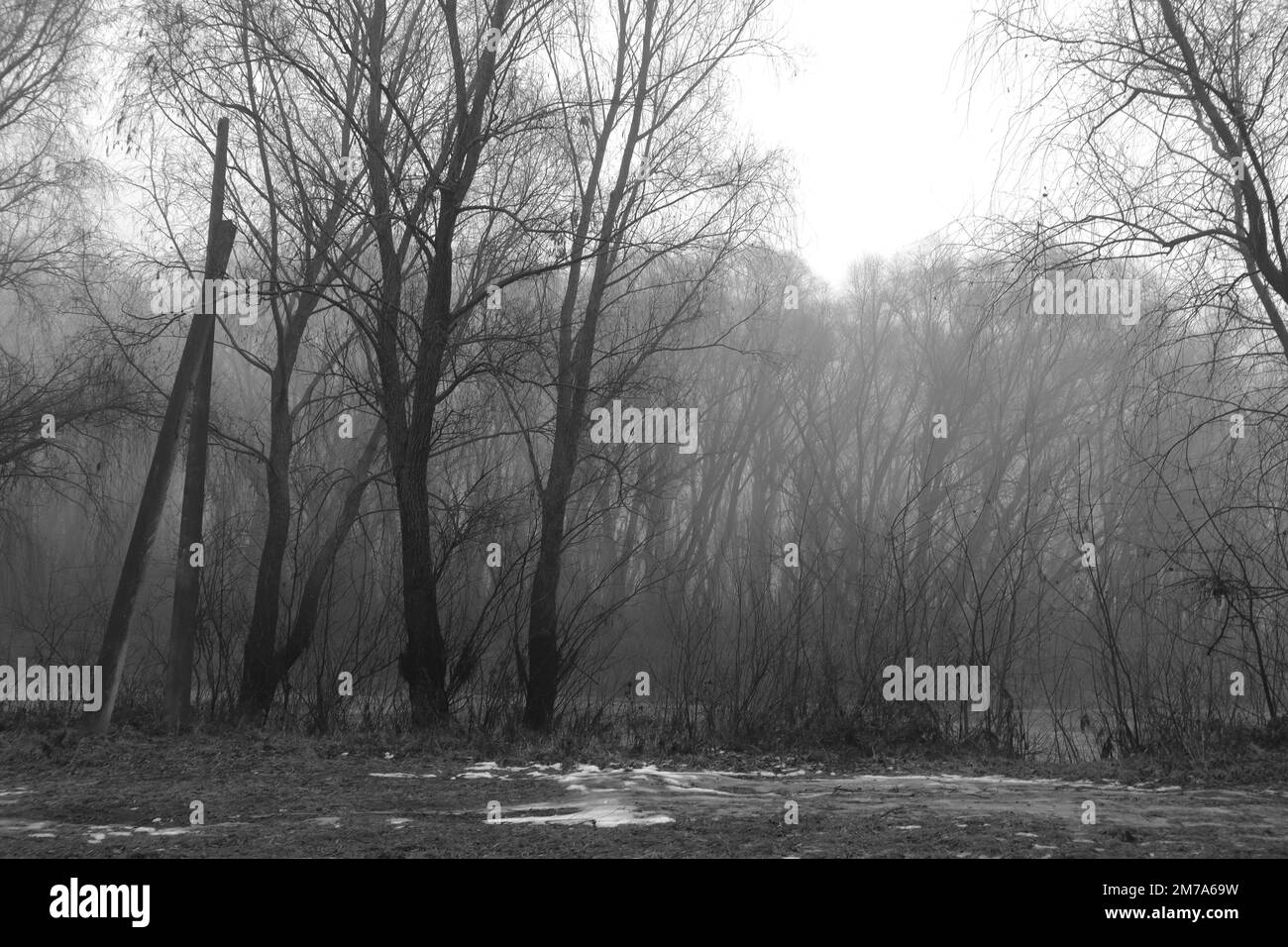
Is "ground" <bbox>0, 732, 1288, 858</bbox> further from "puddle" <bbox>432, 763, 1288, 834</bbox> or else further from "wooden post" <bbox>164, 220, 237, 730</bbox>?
"wooden post" <bbox>164, 220, 237, 730</bbox>

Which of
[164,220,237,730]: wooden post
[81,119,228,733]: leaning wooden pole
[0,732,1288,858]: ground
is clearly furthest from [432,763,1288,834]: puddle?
[164,220,237,730]: wooden post

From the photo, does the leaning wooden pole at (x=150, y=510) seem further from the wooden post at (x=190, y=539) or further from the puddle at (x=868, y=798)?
the puddle at (x=868, y=798)

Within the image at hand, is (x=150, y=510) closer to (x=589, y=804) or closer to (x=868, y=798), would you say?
(x=589, y=804)

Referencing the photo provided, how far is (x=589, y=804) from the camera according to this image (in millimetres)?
8242

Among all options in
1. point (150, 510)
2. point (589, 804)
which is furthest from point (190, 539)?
point (589, 804)

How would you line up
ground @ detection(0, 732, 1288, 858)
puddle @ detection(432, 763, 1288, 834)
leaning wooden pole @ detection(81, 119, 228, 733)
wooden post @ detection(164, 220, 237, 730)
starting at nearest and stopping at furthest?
ground @ detection(0, 732, 1288, 858)
puddle @ detection(432, 763, 1288, 834)
leaning wooden pole @ detection(81, 119, 228, 733)
wooden post @ detection(164, 220, 237, 730)

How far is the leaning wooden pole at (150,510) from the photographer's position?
12666mm

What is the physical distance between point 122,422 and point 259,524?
4.78 m

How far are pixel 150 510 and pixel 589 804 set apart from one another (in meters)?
7.49

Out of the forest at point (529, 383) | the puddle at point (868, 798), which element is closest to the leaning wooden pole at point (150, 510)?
the forest at point (529, 383)

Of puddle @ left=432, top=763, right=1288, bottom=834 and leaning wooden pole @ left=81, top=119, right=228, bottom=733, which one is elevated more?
leaning wooden pole @ left=81, top=119, right=228, bottom=733

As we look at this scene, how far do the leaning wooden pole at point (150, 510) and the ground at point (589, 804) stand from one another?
1.11 m

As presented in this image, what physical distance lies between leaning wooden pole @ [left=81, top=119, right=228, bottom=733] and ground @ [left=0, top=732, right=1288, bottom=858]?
1115 mm

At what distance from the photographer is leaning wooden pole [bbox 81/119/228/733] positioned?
499 inches
